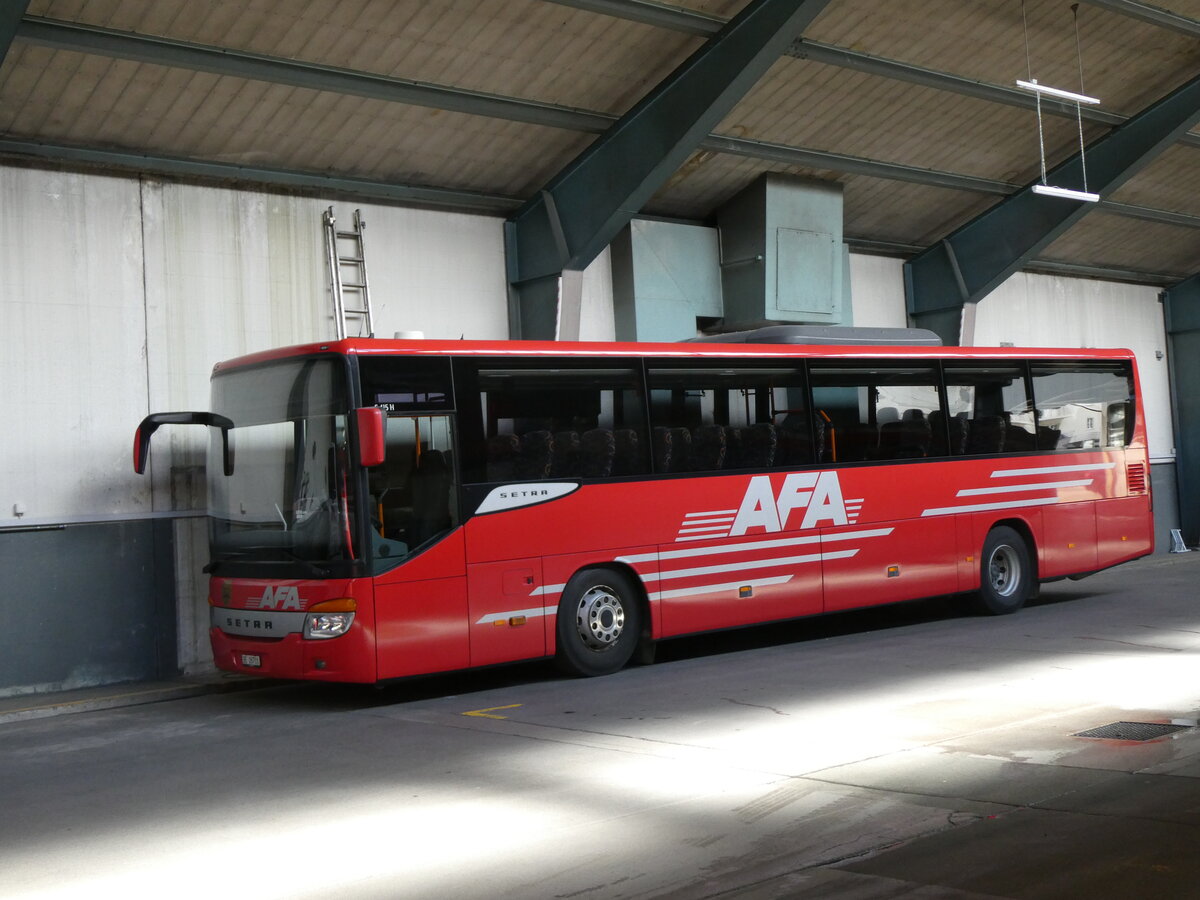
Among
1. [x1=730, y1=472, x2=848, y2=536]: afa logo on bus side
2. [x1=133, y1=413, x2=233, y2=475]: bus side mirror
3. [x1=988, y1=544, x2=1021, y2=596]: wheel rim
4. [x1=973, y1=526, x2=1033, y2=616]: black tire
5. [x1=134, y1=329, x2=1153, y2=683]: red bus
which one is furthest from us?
[x1=988, y1=544, x2=1021, y2=596]: wheel rim

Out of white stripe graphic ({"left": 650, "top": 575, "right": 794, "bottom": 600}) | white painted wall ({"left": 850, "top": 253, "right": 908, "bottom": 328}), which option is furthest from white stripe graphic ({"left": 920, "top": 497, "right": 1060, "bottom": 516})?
white painted wall ({"left": 850, "top": 253, "right": 908, "bottom": 328})

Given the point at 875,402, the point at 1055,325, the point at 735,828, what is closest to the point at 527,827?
the point at 735,828

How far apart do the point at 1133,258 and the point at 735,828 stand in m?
22.8

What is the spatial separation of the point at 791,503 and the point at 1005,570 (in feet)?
13.1

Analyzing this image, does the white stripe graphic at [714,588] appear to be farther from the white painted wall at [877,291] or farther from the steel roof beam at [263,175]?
the white painted wall at [877,291]

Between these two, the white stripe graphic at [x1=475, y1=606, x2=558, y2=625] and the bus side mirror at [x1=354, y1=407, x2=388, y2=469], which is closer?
the bus side mirror at [x1=354, y1=407, x2=388, y2=469]

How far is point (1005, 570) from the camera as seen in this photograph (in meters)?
16.4

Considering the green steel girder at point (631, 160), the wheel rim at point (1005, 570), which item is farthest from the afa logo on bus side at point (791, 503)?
the green steel girder at point (631, 160)

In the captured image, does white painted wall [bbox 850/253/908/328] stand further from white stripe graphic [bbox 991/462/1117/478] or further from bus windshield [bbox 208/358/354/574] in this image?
bus windshield [bbox 208/358/354/574]

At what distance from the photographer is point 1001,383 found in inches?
641

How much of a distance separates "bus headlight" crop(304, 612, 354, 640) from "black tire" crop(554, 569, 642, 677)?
7.24 feet

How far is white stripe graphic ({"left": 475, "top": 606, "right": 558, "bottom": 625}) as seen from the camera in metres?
11.5

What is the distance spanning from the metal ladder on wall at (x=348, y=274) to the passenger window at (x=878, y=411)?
5.22m

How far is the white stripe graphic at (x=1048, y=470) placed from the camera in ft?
53.0
